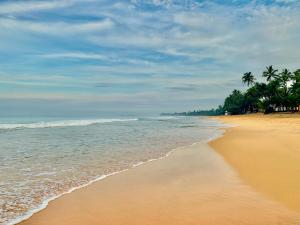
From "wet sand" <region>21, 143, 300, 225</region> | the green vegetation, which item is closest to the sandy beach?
"wet sand" <region>21, 143, 300, 225</region>

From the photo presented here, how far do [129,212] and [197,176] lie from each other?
3.49 metres

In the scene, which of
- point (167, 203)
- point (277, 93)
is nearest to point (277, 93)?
point (277, 93)

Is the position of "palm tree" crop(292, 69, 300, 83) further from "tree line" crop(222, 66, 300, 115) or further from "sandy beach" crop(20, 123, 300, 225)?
"sandy beach" crop(20, 123, 300, 225)

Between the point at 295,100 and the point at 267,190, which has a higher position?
the point at 295,100

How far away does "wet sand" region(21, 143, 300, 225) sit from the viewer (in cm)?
485

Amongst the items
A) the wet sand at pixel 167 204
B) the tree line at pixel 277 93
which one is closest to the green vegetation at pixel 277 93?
the tree line at pixel 277 93

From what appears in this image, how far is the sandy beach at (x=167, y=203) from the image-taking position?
4.86 meters

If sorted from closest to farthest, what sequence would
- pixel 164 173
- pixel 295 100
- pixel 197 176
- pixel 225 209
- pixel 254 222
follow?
1. pixel 254 222
2. pixel 225 209
3. pixel 197 176
4. pixel 164 173
5. pixel 295 100

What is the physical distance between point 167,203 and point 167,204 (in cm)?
7

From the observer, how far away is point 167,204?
5.71m

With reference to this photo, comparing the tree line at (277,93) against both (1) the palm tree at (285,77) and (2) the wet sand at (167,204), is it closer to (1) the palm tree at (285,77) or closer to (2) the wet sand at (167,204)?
(1) the palm tree at (285,77)

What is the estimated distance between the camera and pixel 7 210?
219 inches

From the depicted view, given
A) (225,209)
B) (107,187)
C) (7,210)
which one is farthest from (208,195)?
(7,210)

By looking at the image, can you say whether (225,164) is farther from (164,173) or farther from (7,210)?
(7,210)
